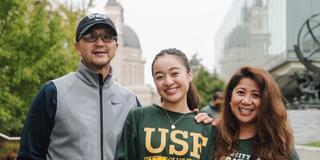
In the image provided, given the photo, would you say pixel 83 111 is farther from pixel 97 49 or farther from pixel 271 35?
pixel 271 35

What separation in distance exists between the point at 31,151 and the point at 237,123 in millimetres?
1310

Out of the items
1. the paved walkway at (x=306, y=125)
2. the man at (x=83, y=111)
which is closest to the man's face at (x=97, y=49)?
the man at (x=83, y=111)

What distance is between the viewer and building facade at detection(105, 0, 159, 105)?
357 ft

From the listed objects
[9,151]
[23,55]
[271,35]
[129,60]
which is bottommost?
[9,151]

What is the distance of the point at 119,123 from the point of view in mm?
3777

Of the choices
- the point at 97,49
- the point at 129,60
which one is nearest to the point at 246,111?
the point at 97,49

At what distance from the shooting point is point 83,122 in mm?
3693

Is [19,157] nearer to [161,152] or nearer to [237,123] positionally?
[161,152]

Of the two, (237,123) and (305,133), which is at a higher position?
(237,123)

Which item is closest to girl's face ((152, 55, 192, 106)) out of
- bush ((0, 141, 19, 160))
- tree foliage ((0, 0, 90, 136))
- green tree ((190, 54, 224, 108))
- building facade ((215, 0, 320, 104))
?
bush ((0, 141, 19, 160))

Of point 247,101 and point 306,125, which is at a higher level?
point 247,101

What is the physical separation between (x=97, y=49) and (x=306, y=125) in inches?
591

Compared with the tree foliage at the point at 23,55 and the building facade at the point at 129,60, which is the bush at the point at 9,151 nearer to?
the tree foliage at the point at 23,55

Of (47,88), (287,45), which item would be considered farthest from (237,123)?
(287,45)
